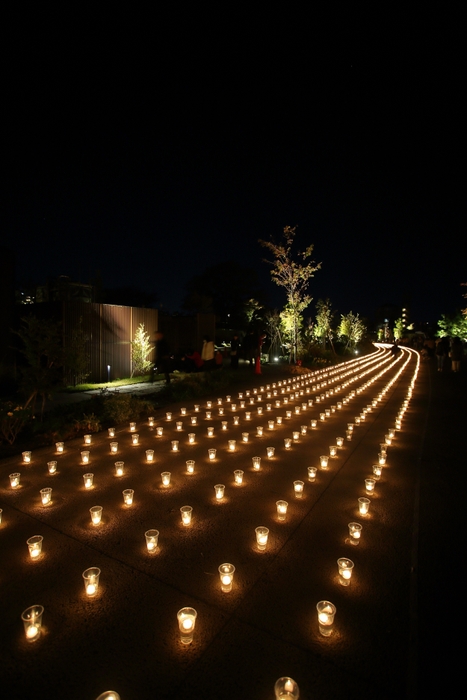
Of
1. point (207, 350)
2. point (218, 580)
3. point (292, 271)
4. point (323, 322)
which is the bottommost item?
point (218, 580)

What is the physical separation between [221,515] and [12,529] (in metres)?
1.65

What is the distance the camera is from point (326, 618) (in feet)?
5.65

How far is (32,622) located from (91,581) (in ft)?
1.12

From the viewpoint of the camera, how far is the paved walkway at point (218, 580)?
5.03 feet

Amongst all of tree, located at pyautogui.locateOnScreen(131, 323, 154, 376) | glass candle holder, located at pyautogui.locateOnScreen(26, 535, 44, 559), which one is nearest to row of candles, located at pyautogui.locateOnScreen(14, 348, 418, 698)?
glass candle holder, located at pyautogui.locateOnScreen(26, 535, 44, 559)

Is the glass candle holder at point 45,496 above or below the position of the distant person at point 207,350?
below

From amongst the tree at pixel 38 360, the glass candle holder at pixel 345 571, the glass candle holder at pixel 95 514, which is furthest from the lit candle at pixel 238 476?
the tree at pixel 38 360

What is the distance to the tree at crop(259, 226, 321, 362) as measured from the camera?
15344 millimetres

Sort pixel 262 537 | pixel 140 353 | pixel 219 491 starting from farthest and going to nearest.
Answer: pixel 140 353
pixel 219 491
pixel 262 537

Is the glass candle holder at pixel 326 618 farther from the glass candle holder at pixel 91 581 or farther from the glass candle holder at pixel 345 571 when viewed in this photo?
the glass candle holder at pixel 91 581

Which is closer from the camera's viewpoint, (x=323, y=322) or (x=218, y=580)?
(x=218, y=580)

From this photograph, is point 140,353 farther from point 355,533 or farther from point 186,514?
point 355,533

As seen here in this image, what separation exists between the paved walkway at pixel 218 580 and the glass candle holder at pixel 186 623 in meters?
0.04

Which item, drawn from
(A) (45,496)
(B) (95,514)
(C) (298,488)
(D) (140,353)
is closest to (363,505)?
(C) (298,488)
